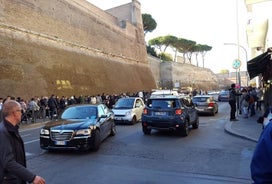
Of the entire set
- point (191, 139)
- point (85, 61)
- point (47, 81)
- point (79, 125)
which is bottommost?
point (191, 139)

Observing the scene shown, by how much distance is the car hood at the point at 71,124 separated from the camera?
9777 millimetres

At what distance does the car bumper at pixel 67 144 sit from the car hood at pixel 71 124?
13.9 inches

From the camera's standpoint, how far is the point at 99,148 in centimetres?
1073

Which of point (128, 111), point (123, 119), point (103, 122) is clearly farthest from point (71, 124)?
point (128, 111)

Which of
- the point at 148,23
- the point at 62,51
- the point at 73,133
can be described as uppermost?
the point at 148,23

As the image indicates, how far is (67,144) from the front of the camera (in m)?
9.59

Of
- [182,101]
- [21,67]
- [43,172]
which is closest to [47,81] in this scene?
[21,67]

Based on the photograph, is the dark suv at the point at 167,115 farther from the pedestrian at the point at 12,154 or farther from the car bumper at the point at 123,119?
the pedestrian at the point at 12,154

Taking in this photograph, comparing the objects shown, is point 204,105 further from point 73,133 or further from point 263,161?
point 263,161

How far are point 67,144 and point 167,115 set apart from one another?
4.94 m

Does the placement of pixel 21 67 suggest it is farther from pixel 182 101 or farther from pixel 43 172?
pixel 43 172

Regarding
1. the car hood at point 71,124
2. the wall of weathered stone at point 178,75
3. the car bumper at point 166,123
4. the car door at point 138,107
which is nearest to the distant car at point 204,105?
the car door at point 138,107

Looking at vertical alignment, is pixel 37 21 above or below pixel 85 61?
above

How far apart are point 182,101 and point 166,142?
273 cm
